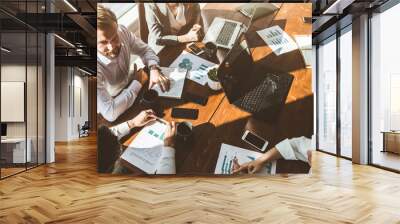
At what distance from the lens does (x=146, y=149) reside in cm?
614

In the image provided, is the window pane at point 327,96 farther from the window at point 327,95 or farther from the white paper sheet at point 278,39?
the white paper sheet at point 278,39

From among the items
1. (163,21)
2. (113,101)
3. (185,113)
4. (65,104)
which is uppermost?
(163,21)

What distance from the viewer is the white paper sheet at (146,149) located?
6.13 metres

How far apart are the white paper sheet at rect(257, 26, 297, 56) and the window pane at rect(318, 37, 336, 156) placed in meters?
3.85

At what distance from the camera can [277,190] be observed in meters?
5.12

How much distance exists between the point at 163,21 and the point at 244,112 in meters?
2.01

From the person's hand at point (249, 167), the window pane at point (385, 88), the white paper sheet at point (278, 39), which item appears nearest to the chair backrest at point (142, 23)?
the white paper sheet at point (278, 39)

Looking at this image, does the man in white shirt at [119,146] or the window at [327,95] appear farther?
the window at [327,95]

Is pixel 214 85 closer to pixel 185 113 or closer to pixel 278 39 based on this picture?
pixel 185 113

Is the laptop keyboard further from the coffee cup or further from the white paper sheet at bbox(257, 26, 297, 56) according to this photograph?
the coffee cup

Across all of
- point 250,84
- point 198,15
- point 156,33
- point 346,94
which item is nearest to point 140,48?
point 156,33

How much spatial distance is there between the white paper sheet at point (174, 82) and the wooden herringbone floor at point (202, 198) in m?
1.38

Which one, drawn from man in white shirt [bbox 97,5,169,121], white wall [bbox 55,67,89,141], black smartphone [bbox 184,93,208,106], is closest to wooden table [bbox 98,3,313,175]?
black smartphone [bbox 184,93,208,106]

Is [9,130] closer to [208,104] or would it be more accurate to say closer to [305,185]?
[208,104]
